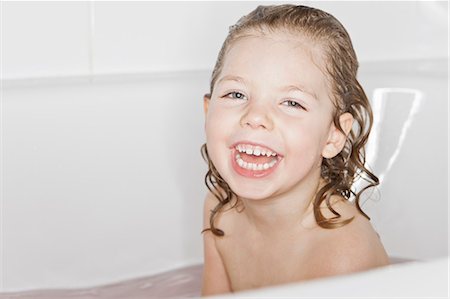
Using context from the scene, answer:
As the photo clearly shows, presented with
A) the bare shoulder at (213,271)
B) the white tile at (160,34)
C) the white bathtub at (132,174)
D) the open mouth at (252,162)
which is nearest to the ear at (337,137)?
the open mouth at (252,162)

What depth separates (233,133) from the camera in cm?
103

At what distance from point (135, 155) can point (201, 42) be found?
0.30 metres

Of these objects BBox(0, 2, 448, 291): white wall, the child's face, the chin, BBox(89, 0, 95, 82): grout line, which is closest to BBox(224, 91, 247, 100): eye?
the child's face

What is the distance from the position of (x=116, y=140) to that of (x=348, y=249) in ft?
1.91

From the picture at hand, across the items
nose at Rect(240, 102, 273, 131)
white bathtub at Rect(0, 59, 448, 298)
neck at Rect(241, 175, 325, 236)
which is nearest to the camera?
nose at Rect(240, 102, 273, 131)

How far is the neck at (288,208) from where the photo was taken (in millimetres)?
1155

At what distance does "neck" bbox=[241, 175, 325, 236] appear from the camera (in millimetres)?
1155

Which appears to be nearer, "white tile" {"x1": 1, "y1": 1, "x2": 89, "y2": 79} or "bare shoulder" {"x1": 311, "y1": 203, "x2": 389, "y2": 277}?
"bare shoulder" {"x1": 311, "y1": 203, "x2": 389, "y2": 277}

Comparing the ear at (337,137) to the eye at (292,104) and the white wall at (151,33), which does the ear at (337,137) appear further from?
the white wall at (151,33)

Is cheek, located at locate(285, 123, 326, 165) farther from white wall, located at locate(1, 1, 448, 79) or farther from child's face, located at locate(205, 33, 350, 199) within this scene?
white wall, located at locate(1, 1, 448, 79)

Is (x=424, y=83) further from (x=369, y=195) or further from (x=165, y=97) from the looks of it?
(x=165, y=97)

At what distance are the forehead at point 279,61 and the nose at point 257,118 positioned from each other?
32 millimetres

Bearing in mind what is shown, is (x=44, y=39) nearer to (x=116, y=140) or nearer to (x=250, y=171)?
(x=116, y=140)

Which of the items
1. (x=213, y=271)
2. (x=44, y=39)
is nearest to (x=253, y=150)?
(x=213, y=271)
